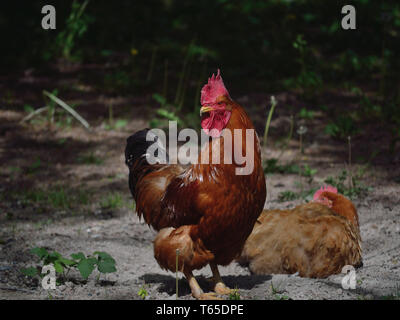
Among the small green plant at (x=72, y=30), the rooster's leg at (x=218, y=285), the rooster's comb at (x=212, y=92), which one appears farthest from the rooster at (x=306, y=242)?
the small green plant at (x=72, y=30)

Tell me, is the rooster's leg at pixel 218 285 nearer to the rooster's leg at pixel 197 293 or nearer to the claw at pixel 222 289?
the claw at pixel 222 289

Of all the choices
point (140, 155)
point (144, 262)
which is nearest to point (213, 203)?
point (140, 155)

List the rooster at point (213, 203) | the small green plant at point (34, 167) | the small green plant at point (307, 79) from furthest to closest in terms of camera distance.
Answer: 1. the small green plant at point (307, 79)
2. the small green plant at point (34, 167)
3. the rooster at point (213, 203)

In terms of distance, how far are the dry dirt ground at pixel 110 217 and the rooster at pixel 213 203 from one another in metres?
0.35

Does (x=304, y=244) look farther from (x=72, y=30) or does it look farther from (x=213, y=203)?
(x=72, y=30)

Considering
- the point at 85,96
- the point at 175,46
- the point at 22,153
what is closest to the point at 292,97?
the point at 175,46

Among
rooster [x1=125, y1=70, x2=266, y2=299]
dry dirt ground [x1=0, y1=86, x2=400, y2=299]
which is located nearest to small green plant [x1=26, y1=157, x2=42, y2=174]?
dry dirt ground [x1=0, y1=86, x2=400, y2=299]

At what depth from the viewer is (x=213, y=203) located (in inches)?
154

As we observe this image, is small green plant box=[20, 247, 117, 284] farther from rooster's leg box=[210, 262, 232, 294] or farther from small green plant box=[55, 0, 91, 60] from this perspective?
small green plant box=[55, 0, 91, 60]

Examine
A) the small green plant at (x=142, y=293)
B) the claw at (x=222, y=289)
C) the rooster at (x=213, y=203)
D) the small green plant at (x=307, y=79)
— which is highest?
Answer: the small green plant at (x=307, y=79)

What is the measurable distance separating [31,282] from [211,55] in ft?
23.3

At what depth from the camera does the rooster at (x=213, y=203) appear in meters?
3.91

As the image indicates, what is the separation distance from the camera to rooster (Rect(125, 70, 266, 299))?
3.91m

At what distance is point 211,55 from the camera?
10.7 metres
